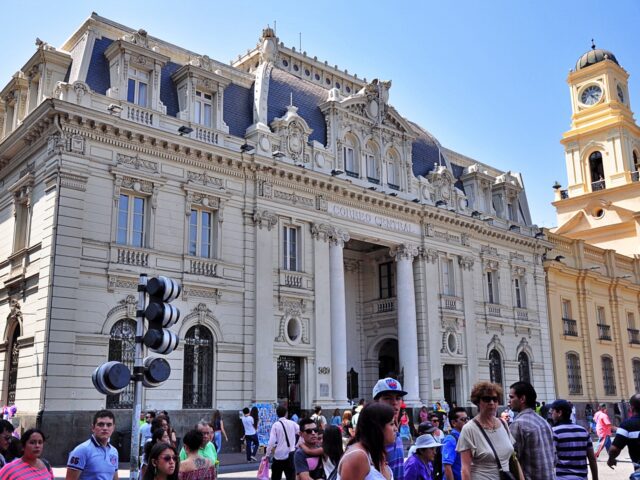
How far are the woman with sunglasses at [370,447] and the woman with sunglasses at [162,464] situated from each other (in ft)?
7.71

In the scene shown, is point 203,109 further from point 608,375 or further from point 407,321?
point 608,375

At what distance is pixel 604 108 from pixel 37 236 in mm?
46853

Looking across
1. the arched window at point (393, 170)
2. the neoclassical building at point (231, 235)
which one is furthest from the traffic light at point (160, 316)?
the arched window at point (393, 170)

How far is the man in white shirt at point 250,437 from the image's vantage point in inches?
871

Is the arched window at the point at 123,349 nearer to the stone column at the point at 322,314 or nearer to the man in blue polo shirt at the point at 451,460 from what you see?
the stone column at the point at 322,314

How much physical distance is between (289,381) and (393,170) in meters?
12.1

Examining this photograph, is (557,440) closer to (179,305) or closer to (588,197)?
(179,305)

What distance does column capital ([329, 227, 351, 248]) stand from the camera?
29.4 m

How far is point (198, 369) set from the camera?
24250mm

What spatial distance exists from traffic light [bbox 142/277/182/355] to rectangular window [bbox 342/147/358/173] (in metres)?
22.6

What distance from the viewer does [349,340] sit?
3469 cm

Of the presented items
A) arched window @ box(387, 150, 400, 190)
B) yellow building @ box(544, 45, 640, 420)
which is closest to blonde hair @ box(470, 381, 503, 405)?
arched window @ box(387, 150, 400, 190)

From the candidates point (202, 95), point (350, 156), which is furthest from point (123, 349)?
point (350, 156)

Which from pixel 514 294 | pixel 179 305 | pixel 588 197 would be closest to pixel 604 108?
pixel 588 197
